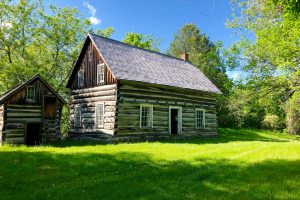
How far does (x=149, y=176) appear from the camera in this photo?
865 cm

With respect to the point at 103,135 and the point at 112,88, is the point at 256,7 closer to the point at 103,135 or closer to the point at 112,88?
the point at 112,88

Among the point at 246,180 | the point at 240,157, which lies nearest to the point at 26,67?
the point at 240,157

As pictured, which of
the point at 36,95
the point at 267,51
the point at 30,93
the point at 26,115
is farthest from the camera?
the point at 36,95

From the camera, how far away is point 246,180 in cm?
781

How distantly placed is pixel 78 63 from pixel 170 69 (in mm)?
7378

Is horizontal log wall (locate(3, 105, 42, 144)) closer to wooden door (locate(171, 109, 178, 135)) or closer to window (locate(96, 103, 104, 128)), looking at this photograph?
window (locate(96, 103, 104, 128))

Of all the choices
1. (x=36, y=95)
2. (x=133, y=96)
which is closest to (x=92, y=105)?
(x=133, y=96)

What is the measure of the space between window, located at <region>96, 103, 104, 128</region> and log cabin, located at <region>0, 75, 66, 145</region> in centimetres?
252

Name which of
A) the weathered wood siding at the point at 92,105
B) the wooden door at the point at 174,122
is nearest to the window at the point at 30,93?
the weathered wood siding at the point at 92,105

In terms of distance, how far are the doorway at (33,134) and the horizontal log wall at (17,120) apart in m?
0.59

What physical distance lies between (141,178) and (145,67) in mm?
13807

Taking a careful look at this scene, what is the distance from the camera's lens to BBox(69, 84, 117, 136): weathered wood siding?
741 inches

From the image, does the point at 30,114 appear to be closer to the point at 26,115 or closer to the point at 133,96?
the point at 26,115

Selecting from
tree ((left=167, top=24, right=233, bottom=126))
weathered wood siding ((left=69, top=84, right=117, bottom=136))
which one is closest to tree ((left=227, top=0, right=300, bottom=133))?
weathered wood siding ((left=69, top=84, right=117, bottom=136))
